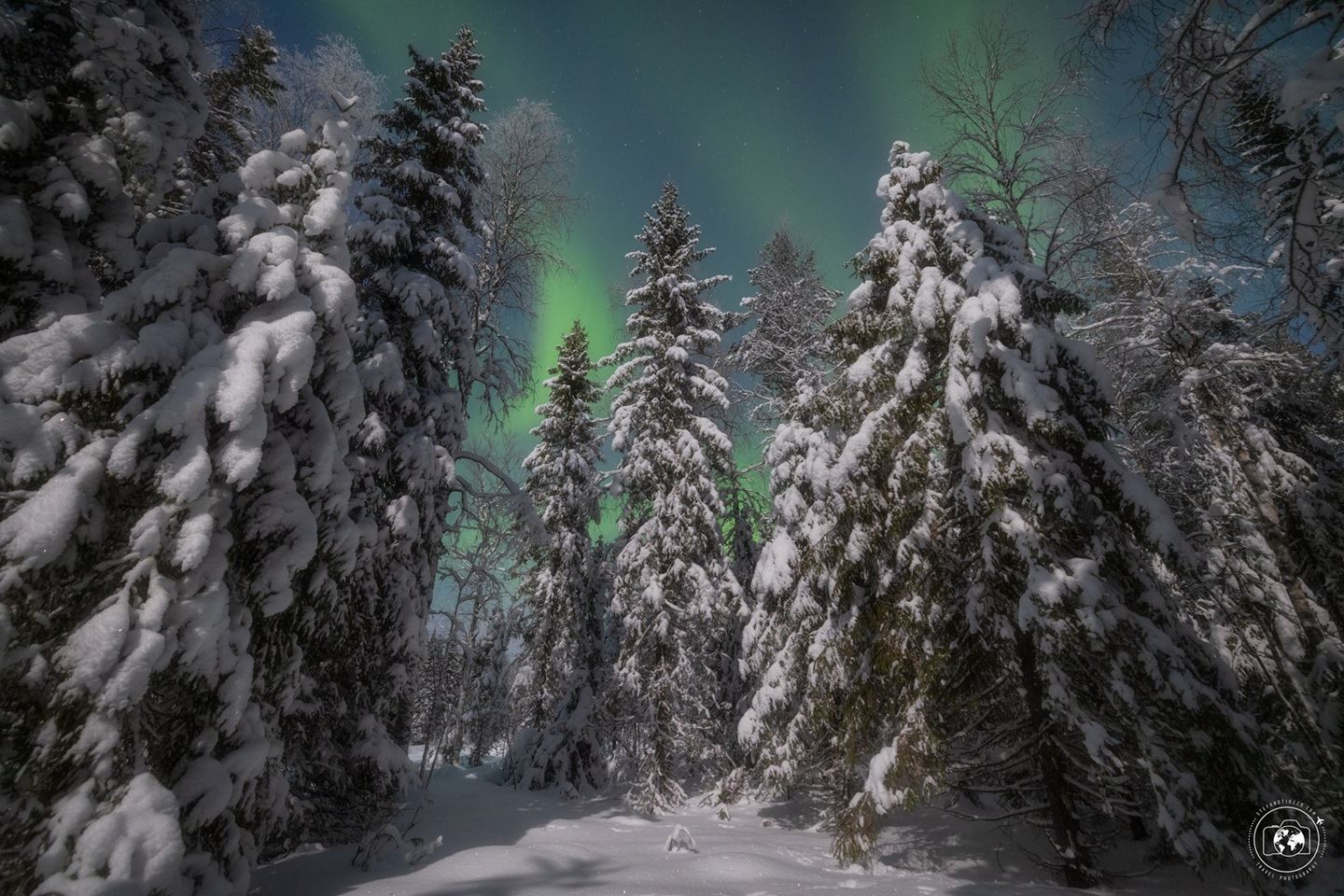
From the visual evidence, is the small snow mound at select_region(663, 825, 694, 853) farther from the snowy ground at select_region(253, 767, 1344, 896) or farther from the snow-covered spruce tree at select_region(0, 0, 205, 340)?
the snow-covered spruce tree at select_region(0, 0, 205, 340)

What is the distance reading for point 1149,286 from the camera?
9180 mm

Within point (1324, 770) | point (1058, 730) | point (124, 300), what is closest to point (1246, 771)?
point (1058, 730)

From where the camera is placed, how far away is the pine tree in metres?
13.2

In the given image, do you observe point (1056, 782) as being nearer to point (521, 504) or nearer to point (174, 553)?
point (174, 553)

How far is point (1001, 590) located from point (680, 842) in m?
4.76

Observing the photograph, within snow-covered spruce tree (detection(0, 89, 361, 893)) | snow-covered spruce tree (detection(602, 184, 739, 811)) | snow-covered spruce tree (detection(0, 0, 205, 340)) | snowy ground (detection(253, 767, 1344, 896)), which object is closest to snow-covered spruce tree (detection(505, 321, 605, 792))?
snow-covered spruce tree (detection(602, 184, 739, 811))

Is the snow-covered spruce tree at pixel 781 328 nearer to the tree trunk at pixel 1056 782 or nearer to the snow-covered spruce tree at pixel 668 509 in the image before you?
the snow-covered spruce tree at pixel 668 509

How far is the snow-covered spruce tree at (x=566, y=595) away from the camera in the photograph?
13.2m

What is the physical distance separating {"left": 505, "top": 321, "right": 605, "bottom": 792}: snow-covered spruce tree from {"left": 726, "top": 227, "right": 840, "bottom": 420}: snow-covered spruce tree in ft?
17.1

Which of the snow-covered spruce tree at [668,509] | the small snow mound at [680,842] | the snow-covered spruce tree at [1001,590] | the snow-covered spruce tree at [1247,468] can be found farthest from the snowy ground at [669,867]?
the snow-covered spruce tree at [1247,468]

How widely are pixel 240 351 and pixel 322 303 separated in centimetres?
104

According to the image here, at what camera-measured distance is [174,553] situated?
3570 mm

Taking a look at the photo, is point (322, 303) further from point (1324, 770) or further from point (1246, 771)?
point (1324, 770)

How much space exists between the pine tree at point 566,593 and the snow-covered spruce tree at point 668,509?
125 centimetres
